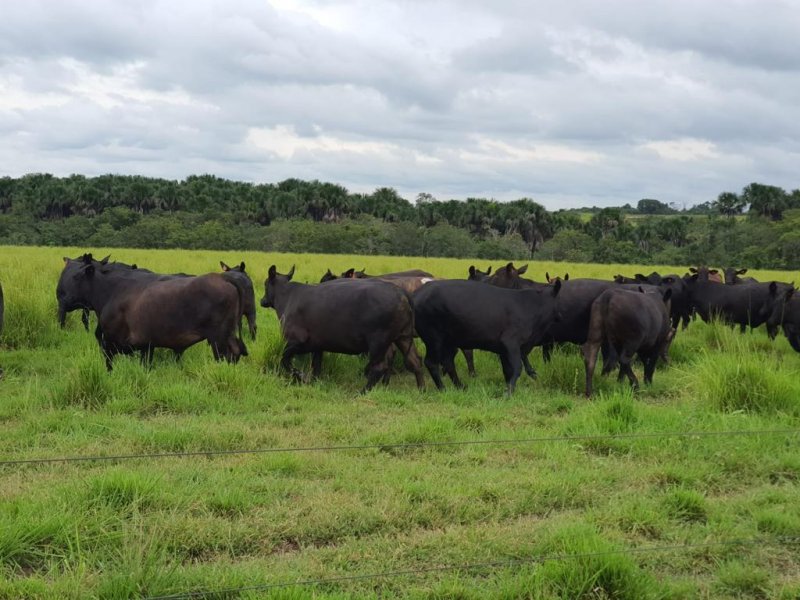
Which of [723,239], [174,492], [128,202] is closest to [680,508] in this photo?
[174,492]

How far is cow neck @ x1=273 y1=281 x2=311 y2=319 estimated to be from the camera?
356 inches

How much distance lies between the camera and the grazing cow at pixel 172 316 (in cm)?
835

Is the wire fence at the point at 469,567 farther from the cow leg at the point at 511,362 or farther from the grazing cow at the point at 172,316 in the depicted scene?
the grazing cow at the point at 172,316

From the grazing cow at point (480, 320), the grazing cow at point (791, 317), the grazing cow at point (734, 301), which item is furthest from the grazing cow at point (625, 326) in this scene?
the grazing cow at point (734, 301)

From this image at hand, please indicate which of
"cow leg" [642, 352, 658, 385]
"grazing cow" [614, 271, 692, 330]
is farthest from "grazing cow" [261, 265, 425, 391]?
"grazing cow" [614, 271, 692, 330]

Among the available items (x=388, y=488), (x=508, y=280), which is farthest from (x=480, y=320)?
(x=388, y=488)

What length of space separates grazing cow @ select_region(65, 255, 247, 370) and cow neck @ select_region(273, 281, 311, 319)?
0.70 m

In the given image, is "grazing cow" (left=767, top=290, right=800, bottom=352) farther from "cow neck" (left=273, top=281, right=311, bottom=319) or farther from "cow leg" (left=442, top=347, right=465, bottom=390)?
"cow neck" (left=273, top=281, right=311, bottom=319)

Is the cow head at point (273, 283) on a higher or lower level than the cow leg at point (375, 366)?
higher

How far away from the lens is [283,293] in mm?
9203

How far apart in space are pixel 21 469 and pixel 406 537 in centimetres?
295

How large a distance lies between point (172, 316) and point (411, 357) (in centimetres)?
Answer: 291

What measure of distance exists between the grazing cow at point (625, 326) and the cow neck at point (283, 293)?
3.70 meters

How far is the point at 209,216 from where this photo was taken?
59.2 metres
